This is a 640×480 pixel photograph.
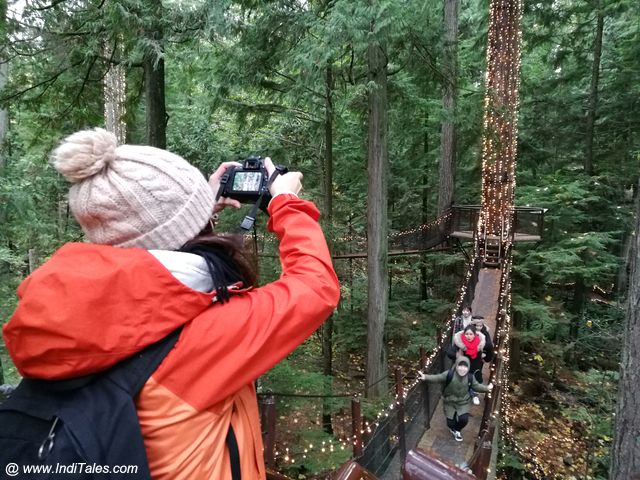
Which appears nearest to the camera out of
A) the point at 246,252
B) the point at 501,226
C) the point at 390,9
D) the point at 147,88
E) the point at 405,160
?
the point at 246,252

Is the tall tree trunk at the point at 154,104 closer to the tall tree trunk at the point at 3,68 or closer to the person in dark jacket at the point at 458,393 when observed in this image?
the tall tree trunk at the point at 3,68

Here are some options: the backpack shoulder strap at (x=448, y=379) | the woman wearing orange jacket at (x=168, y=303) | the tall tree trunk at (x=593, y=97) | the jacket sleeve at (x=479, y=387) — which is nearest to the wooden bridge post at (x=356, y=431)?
the backpack shoulder strap at (x=448, y=379)

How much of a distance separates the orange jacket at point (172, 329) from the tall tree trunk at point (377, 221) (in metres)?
6.39

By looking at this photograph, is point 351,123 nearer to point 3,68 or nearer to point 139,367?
point 3,68

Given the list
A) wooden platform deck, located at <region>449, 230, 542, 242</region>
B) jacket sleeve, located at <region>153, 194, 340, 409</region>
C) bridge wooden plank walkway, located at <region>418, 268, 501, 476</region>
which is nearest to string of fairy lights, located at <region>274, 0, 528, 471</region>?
wooden platform deck, located at <region>449, 230, 542, 242</region>

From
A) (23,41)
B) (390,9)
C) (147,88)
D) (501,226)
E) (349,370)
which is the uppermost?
(390,9)

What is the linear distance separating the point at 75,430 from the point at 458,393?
4.70 metres

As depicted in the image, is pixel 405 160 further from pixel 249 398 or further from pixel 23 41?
pixel 249 398

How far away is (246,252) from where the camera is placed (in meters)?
1.00

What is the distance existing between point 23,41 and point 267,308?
5.67m

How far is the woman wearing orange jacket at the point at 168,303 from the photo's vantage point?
0.70m

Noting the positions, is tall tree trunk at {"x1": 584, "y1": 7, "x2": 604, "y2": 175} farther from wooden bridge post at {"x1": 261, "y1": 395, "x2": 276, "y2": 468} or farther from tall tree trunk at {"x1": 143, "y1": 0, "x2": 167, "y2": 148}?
wooden bridge post at {"x1": 261, "y1": 395, "x2": 276, "y2": 468}

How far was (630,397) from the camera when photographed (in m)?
3.67

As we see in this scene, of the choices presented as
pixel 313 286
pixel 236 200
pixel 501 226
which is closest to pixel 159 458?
pixel 313 286
